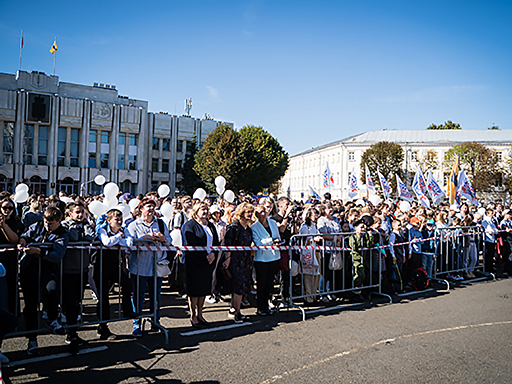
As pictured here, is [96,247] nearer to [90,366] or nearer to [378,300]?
[90,366]

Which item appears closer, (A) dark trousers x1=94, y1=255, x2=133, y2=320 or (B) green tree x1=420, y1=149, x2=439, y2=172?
(A) dark trousers x1=94, y1=255, x2=133, y2=320

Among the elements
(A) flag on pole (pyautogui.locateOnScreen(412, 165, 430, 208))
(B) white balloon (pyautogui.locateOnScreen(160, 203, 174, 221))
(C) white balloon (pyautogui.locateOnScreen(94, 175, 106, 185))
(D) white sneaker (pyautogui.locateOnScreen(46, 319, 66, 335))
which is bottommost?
(D) white sneaker (pyautogui.locateOnScreen(46, 319, 66, 335))

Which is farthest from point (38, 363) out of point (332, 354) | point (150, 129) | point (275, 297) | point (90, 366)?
point (150, 129)

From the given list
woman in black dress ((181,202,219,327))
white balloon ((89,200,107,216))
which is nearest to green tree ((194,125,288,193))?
white balloon ((89,200,107,216))

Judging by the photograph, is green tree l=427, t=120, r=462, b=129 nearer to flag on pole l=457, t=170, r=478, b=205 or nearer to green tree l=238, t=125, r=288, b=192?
green tree l=238, t=125, r=288, b=192

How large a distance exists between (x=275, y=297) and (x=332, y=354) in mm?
3393

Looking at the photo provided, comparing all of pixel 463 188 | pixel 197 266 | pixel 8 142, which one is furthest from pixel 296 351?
pixel 8 142

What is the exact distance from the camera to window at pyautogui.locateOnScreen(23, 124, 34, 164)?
41969 mm

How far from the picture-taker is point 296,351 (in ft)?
17.9

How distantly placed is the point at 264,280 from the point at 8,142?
4300 centimetres

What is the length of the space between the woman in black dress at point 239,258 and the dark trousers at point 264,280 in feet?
0.84

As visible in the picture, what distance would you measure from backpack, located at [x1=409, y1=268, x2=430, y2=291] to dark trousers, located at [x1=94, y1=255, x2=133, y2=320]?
6.64m

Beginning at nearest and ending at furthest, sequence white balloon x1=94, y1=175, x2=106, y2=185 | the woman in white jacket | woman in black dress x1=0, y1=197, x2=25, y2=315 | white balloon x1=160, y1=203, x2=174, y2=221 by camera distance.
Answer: woman in black dress x1=0, y1=197, x2=25, y2=315 < the woman in white jacket < white balloon x1=160, y1=203, x2=174, y2=221 < white balloon x1=94, y1=175, x2=106, y2=185

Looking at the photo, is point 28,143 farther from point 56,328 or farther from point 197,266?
point 56,328
